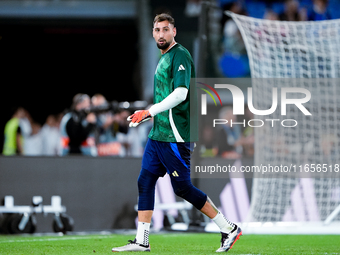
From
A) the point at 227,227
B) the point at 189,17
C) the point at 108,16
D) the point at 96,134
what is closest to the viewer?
the point at 227,227

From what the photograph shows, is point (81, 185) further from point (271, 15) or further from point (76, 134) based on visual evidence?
point (271, 15)

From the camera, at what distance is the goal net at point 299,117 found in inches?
334

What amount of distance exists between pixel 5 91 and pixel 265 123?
11604mm

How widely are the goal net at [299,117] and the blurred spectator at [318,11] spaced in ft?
18.4

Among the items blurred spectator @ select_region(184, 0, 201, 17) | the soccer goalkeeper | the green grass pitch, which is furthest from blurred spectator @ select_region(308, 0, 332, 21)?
the soccer goalkeeper

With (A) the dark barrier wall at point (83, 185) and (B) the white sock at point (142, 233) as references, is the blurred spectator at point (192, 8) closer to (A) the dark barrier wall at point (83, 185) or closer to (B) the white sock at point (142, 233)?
(A) the dark barrier wall at point (83, 185)

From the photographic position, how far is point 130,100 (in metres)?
18.1

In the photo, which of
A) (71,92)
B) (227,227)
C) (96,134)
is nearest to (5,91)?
(71,92)

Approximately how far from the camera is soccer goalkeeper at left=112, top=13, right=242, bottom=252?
488cm

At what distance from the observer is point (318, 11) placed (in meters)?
14.4

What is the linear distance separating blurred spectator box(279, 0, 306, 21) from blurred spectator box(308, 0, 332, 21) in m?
0.23

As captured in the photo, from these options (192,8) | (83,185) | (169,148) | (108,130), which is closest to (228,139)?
(108,130)

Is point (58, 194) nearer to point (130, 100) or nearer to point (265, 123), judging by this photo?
point (265, 123)

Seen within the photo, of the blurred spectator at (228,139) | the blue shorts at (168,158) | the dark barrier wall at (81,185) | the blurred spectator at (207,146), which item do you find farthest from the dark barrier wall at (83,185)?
the blue shorts at (168,158)
